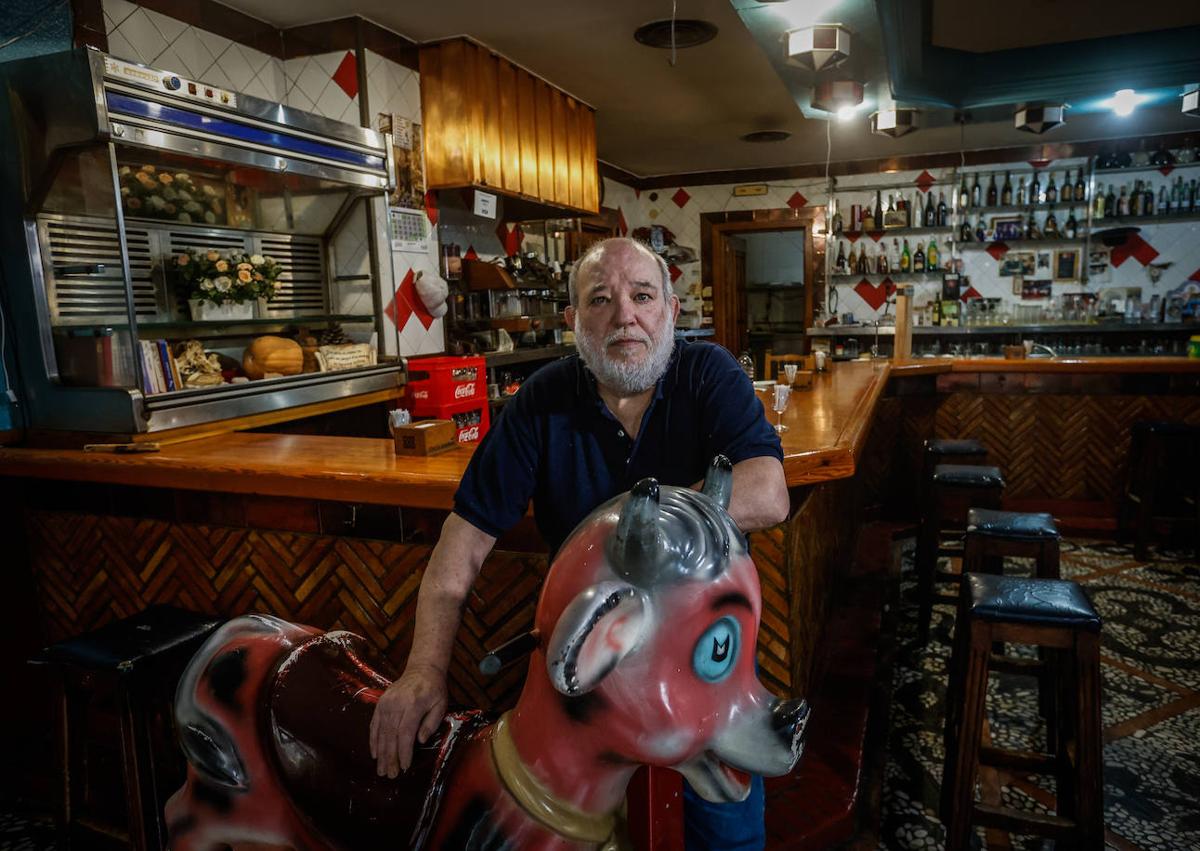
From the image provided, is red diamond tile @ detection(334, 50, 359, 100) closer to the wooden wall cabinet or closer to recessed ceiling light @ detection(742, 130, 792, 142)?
the wooden wall cabinet

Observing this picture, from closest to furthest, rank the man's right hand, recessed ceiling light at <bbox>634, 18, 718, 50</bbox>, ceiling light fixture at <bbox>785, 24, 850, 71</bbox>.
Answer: the man's right hand → ceiling light fixture at <bbox>785, 24, 850, 71</bbox> → recessed ceiling light at <bbox>634, 18, 718, 50</bbox>

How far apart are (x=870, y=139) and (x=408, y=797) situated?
26.0 feet

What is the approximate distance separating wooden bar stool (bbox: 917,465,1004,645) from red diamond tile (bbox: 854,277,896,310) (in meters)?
5.72

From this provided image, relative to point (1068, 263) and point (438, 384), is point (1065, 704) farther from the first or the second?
point (1068, 263)

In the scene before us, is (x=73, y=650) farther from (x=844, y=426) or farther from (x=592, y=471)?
(x=844, y=426)

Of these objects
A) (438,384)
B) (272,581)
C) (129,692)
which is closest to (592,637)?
(129,692)

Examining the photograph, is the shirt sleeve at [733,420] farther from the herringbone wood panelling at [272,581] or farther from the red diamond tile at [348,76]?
the red diamond tile at [348,76]

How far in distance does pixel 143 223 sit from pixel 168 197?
18 cm

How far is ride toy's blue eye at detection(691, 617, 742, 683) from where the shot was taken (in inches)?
35.6

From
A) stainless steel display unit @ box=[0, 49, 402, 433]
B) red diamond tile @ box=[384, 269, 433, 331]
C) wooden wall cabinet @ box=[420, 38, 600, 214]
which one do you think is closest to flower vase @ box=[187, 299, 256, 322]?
stainless steel display unit @ box=[0, 49, 402, 433]

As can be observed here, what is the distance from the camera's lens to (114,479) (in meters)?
2.54

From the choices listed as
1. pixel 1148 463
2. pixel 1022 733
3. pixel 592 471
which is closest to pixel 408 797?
pixel 592 471

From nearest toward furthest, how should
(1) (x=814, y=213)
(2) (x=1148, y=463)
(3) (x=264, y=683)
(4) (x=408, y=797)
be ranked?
1. (4) (x=408, y=797)
2. (3) (x=264, y=683)
3. (2) (x=1148, y=463)
4. (1) (x=814, y=213)

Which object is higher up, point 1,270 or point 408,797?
point 1,270
